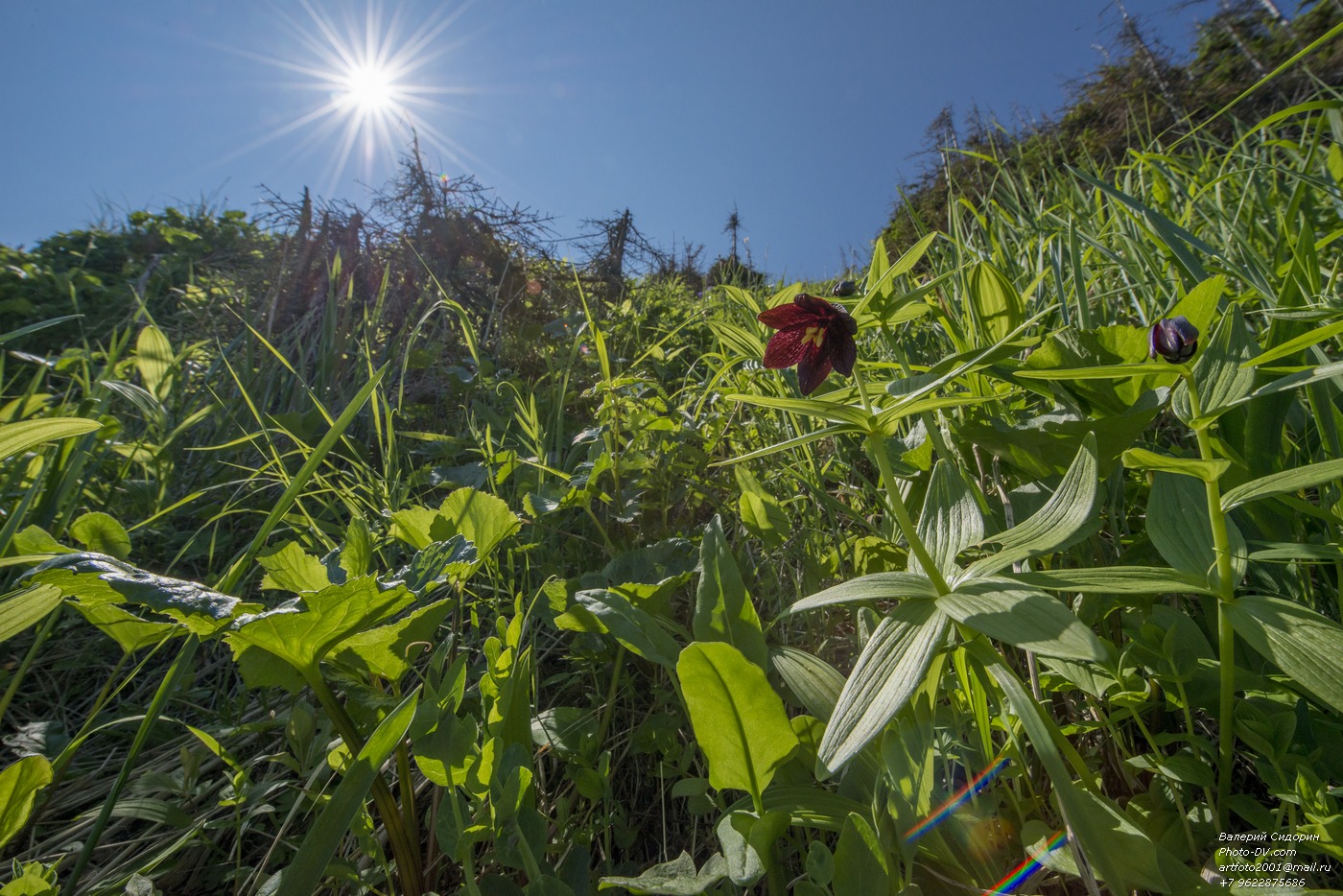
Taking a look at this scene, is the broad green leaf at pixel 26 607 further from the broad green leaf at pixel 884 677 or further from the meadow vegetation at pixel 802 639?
the broad green leaf at pixel 884 677

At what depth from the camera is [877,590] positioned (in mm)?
621

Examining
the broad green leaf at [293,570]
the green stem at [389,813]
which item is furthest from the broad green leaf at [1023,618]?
the broad green leaf at [293,570]

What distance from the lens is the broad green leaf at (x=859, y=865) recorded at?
0.60 metres

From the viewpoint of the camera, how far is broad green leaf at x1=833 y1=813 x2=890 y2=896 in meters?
0.60

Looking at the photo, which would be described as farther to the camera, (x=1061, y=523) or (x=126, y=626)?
(x=126, y=626)

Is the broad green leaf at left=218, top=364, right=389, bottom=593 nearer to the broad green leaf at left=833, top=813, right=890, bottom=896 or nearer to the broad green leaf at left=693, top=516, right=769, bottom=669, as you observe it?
the broad green leaf at left=693, top=516, right=769, bottom=669

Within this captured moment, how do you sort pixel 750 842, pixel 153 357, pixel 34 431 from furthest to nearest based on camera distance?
pixel 153 357 < pixel 34 431 < pixel 750 842

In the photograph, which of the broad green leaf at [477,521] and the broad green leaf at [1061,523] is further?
Result: the broad green leaf at [477,521]

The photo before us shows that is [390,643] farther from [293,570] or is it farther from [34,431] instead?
[34,431]

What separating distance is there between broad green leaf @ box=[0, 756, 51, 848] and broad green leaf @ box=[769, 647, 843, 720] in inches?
35.6

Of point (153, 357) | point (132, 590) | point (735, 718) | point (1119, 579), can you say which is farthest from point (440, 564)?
point (153, 357)

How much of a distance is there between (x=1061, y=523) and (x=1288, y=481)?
20 centimetres

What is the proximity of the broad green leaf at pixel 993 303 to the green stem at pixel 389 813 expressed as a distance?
3.88ft

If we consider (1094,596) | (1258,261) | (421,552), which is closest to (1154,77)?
(1258,261)
